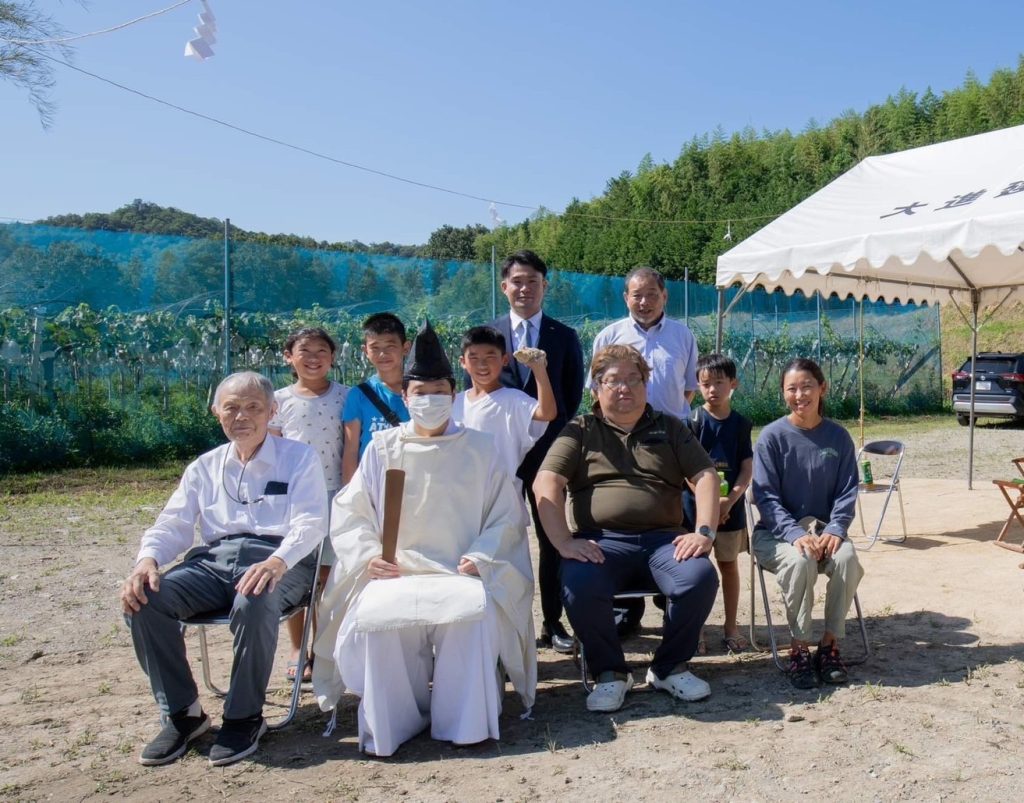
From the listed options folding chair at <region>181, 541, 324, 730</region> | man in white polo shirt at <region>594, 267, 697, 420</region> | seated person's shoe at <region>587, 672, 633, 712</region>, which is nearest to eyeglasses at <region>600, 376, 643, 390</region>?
man in white polo shirt at <region>594, 267, 697, 420</region>

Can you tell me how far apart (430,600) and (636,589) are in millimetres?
970

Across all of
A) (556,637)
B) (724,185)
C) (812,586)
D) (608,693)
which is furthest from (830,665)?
(724,185)

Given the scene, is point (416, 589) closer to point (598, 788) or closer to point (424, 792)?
point (424, 792)

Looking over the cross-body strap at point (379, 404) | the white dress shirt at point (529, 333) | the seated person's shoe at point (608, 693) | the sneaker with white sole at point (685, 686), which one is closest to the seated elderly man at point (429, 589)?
the seated person's shoe at point (608, 693)

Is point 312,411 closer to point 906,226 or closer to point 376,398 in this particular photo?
point 376,398

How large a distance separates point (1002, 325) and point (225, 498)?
29.2 meters

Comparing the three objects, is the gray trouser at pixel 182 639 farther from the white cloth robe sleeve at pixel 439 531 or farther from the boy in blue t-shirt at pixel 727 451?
the boy in blue t-shirt at pixel 727 451

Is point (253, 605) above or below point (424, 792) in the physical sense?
above

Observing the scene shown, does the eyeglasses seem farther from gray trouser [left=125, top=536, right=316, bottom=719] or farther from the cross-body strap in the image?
gray trouser [left=125, top=536, right=316, bottom=719]

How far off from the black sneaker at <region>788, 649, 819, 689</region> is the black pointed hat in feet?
6.43

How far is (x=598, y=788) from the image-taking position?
2920mm

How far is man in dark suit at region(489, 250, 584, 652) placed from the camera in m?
4.32

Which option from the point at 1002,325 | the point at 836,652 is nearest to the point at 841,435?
the point at 836,652

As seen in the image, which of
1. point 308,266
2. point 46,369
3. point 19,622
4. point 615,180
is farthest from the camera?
point 615,180
